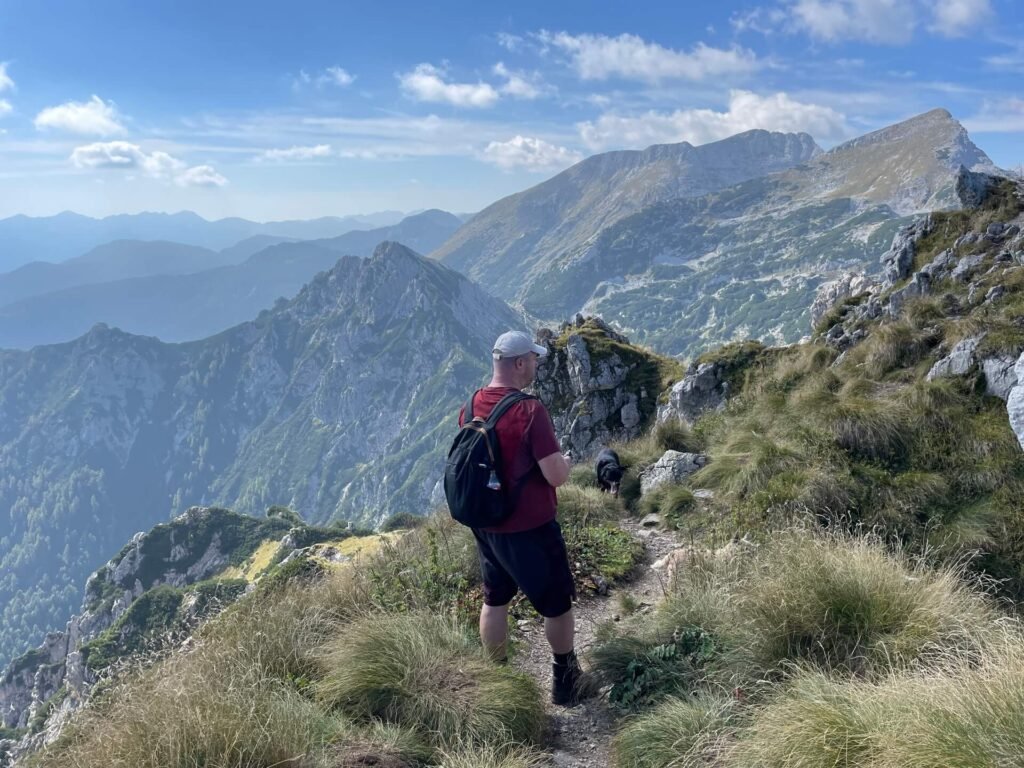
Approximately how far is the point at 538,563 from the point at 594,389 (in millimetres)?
24090

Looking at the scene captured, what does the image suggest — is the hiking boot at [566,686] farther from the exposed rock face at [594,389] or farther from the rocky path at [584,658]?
→ the exposed rock face at [594,389]

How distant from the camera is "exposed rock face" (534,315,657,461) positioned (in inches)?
1070

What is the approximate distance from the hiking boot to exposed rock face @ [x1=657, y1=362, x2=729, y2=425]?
52.7 ft

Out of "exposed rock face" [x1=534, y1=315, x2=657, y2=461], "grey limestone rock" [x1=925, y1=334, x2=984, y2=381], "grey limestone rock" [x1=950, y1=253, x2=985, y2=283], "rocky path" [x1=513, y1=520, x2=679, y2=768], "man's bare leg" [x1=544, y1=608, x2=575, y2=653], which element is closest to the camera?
"rocky path" [x1=513, y1=520, x2=679, y2=768]

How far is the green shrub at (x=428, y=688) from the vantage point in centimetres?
441

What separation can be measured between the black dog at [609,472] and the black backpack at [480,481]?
24.7ft

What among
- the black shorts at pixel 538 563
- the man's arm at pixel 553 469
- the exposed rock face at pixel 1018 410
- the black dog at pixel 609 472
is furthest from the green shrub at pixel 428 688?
the black dog at pixel 609 472

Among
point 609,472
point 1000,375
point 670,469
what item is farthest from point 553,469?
point 1000,375

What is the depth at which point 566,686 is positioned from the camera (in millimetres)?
5258

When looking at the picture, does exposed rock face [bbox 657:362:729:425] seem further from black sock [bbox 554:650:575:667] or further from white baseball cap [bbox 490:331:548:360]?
white baseball cap [bbox 490:331:548:360]

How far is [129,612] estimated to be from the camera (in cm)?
8006

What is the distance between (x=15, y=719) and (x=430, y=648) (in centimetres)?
10542

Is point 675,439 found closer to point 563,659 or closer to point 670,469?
point 670,469

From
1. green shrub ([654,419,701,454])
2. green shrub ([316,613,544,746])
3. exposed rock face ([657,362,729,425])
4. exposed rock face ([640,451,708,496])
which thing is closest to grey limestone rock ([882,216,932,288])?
exposed rock face ([657,362,729,425])
